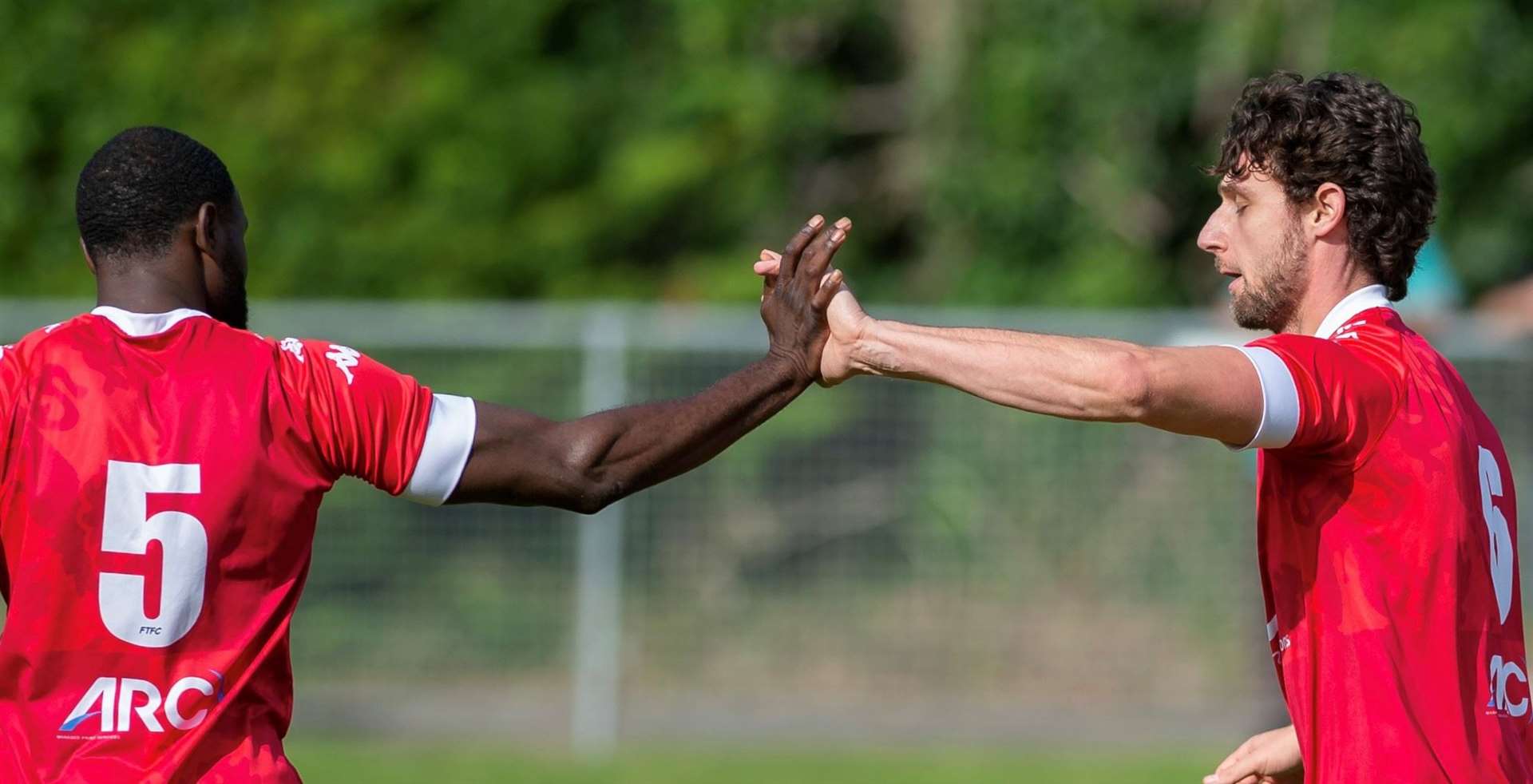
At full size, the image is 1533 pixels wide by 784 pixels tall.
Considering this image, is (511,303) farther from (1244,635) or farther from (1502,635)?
(1502,635)

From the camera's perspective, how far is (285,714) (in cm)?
326

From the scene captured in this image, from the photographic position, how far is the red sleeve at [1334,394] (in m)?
2.99

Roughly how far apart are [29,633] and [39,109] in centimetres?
971

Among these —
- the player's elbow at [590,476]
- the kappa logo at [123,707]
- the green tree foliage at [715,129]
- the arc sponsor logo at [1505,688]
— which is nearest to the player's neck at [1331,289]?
the arc sponsor logo at [1505,688]

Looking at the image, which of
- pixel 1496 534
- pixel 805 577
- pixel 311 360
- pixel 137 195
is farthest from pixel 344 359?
pixel 805 577

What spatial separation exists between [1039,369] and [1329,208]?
783mm

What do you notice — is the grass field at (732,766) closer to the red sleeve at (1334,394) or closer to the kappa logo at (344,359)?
the kappa logo at (344,359)

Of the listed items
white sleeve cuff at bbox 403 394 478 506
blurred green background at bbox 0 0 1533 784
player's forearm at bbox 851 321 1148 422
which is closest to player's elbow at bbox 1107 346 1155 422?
player's forearm at bbox 851 321 1148 422

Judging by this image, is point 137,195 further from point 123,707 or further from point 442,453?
point 123,707

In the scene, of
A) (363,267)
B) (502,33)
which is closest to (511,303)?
(363,267)

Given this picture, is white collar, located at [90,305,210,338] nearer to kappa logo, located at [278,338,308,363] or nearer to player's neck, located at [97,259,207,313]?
player's neck, located at [97,259,207,313]

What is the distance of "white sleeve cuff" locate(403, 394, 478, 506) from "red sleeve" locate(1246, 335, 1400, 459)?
150 cm

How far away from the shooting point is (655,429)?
11.7 feet

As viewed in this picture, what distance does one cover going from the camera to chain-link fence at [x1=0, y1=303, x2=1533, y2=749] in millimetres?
9992
